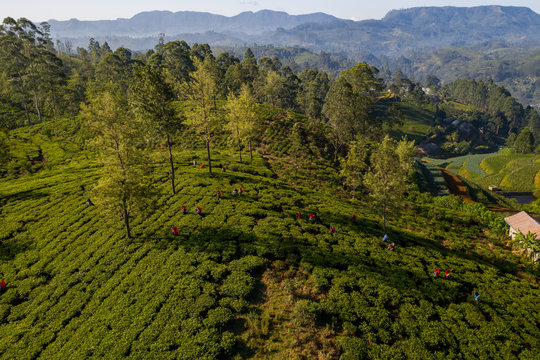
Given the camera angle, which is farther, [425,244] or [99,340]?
[425,244]

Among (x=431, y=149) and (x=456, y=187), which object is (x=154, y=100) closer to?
(x=456, y=187)

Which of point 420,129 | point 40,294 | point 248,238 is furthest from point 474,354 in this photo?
point 420,129

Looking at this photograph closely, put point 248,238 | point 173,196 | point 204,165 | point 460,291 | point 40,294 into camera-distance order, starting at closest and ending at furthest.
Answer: point 40,294, point 460,291, point 248,238, point 173,196, point 204,165

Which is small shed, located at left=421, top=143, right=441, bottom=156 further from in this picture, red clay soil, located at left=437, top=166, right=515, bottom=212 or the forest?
the forest

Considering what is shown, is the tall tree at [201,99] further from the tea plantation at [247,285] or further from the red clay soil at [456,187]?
the red clay soil at [456,187]

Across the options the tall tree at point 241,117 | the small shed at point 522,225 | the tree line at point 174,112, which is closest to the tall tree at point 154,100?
the tree line at point 174,112

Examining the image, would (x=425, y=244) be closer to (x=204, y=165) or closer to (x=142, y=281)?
(x=142, y=281)

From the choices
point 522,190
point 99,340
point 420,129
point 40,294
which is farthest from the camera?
point 420,129
